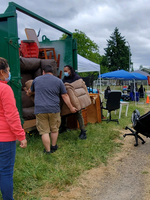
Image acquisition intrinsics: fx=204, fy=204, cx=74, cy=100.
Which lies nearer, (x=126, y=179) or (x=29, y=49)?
(x=126, y=179)

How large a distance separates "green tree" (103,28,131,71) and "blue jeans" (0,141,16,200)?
55.4 meters

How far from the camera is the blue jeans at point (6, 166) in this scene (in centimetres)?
207

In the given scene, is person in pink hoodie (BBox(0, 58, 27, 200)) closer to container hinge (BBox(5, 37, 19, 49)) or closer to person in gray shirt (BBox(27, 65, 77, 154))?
person in gray shirt (BBox(27, 65, 77, 154))

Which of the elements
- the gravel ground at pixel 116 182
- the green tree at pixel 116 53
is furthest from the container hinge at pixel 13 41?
the green tree at pixel 116 53

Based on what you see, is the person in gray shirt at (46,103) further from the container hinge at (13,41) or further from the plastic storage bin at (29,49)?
the plastic storage bin at (29,49)

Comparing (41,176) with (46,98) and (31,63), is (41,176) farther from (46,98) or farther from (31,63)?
(31,63)

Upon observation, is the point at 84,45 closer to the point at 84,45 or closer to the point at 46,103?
the point at 84,45

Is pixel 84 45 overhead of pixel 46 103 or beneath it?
overhead

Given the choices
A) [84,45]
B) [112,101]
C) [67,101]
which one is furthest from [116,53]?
[67,101]

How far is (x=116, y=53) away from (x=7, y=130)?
57631mm

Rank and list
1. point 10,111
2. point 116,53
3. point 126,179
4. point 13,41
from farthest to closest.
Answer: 1. point 116,53
2. point 13,41
3. point 126,179
4. point 10,111

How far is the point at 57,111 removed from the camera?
12.6 ft

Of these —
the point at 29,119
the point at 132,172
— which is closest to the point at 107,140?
the point at 132,172

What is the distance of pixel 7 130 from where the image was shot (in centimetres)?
207
